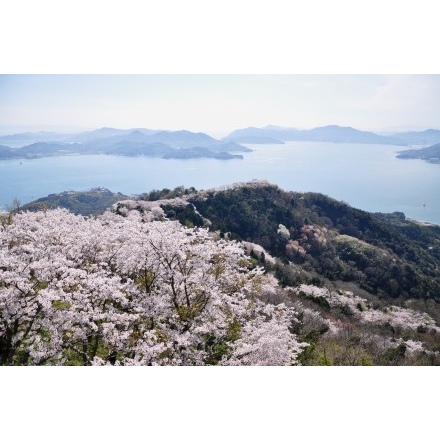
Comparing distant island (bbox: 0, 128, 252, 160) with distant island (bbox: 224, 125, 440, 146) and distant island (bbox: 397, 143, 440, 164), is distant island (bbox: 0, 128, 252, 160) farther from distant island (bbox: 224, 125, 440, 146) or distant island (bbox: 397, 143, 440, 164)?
distant island (bbox: 397, 143, 440, 164)

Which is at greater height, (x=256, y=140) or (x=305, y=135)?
(x=305, y=135)

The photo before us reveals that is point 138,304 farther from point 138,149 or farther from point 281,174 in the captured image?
point 281,174

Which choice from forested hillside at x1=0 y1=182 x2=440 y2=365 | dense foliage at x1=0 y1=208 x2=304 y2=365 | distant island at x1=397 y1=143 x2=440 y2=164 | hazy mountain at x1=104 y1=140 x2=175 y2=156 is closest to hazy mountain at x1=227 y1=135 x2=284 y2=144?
hazy mountain at x1=104 y1=140 x2=175 y2=156

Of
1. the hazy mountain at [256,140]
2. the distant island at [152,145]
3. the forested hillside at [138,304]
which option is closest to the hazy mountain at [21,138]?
the distant island at [152,145]

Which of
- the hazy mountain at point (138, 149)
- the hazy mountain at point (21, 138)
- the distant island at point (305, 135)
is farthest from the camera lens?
the hazy mountain at point (138, 149)

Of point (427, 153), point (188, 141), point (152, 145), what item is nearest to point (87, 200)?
point (152, 145)

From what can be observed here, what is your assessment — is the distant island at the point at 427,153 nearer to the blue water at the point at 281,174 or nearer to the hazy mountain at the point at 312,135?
the blue water at the point at 281,174

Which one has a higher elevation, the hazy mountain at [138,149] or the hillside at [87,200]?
the hazy mountain at [138,149]

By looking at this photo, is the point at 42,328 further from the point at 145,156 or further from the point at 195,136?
the point at 145,156

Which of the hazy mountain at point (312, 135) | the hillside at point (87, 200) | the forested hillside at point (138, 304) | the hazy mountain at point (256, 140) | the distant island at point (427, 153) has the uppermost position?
the hazy mountain at point (312, 135)
